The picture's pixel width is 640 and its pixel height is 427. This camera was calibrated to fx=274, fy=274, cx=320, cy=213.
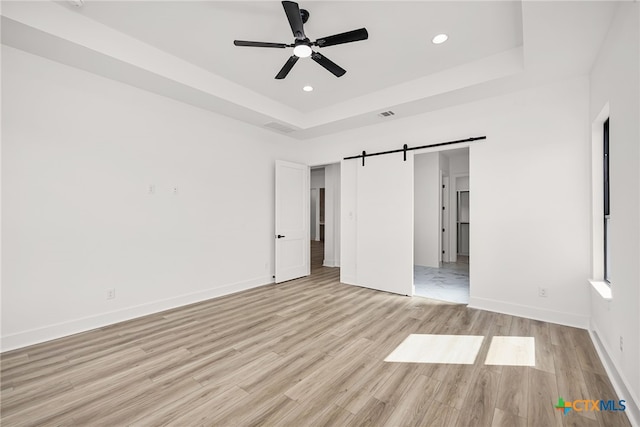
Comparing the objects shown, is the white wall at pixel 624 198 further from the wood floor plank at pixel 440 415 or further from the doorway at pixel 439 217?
the doorway at pixel 439 217

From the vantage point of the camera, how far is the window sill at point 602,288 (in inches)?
97.6

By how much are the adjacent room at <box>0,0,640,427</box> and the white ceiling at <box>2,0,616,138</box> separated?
25mm

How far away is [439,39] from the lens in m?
2.98

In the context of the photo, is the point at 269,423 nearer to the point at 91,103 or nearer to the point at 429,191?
the point at 91,103

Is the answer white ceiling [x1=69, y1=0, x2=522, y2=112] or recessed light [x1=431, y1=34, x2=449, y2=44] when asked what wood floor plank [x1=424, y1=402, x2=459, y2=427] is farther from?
recessed light [x1=431, y1=34, x2=449, y2=44]

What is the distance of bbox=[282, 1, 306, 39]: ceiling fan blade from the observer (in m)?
2.13

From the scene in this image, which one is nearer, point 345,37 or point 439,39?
point 345,37

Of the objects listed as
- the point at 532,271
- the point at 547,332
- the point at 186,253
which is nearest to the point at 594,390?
the point at 547,332

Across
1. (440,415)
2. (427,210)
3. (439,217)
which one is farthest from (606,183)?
(427,210)

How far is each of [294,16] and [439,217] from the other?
5.90 m

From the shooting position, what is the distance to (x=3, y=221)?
8.71 ft

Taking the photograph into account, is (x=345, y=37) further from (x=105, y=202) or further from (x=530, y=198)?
(x=105, y=202)

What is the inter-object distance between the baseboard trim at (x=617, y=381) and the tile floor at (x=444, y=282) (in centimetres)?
148

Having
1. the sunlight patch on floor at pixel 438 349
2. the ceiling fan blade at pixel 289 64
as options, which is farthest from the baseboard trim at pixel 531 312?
the ceiling fan blade at pixel 289 64
